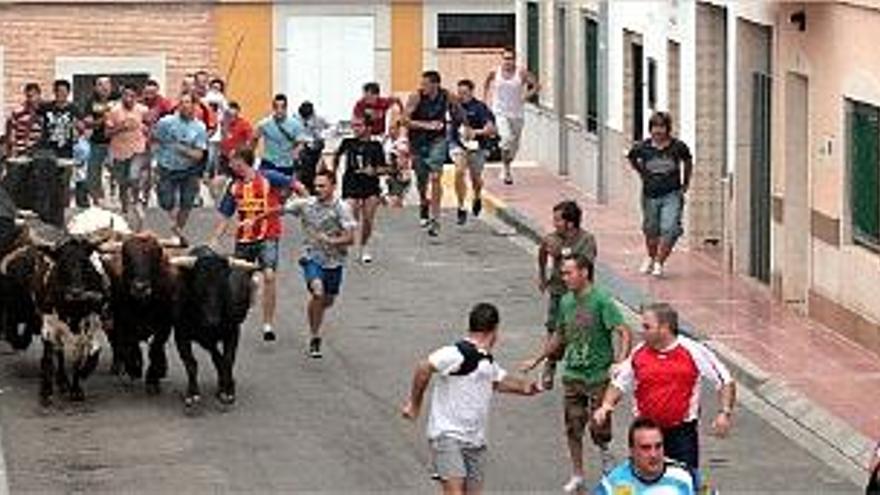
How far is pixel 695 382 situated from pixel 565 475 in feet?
8.25

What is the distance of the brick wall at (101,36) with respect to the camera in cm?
4250

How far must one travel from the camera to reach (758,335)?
904 inches

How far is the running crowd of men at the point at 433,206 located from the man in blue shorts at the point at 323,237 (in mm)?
17

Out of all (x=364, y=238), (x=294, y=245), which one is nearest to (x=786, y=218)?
(x=364, y=238)

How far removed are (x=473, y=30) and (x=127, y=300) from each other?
25.2m

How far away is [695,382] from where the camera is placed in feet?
50.1

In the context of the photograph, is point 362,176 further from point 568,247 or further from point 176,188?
point 568,247

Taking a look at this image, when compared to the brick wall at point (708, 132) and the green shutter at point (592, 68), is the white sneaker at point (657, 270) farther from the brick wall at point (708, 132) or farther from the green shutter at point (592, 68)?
the green shutter at point (592, 68)

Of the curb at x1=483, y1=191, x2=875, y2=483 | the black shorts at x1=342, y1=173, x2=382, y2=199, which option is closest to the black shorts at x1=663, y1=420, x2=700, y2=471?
the curb at x1=483, y1=191, x2=875, y2=483

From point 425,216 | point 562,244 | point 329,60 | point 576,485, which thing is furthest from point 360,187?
point 329,60

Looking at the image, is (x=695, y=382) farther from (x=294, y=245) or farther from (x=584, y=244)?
(x=294, y=245)

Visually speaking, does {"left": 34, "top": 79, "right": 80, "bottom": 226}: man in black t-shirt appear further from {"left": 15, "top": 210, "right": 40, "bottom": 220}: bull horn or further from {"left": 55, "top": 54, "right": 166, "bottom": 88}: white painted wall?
{"left": 55, "top": 54, "right": 166, "bottom": 88}: white painted wall

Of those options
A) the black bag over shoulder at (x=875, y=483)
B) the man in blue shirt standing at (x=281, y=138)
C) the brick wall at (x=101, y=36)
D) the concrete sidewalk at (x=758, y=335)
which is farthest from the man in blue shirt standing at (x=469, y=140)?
the black bag over shoulder at (x=875, y=483)

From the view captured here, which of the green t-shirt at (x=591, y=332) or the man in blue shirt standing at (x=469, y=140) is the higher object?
the man in blue shirt standing at (x=469, y=140)
